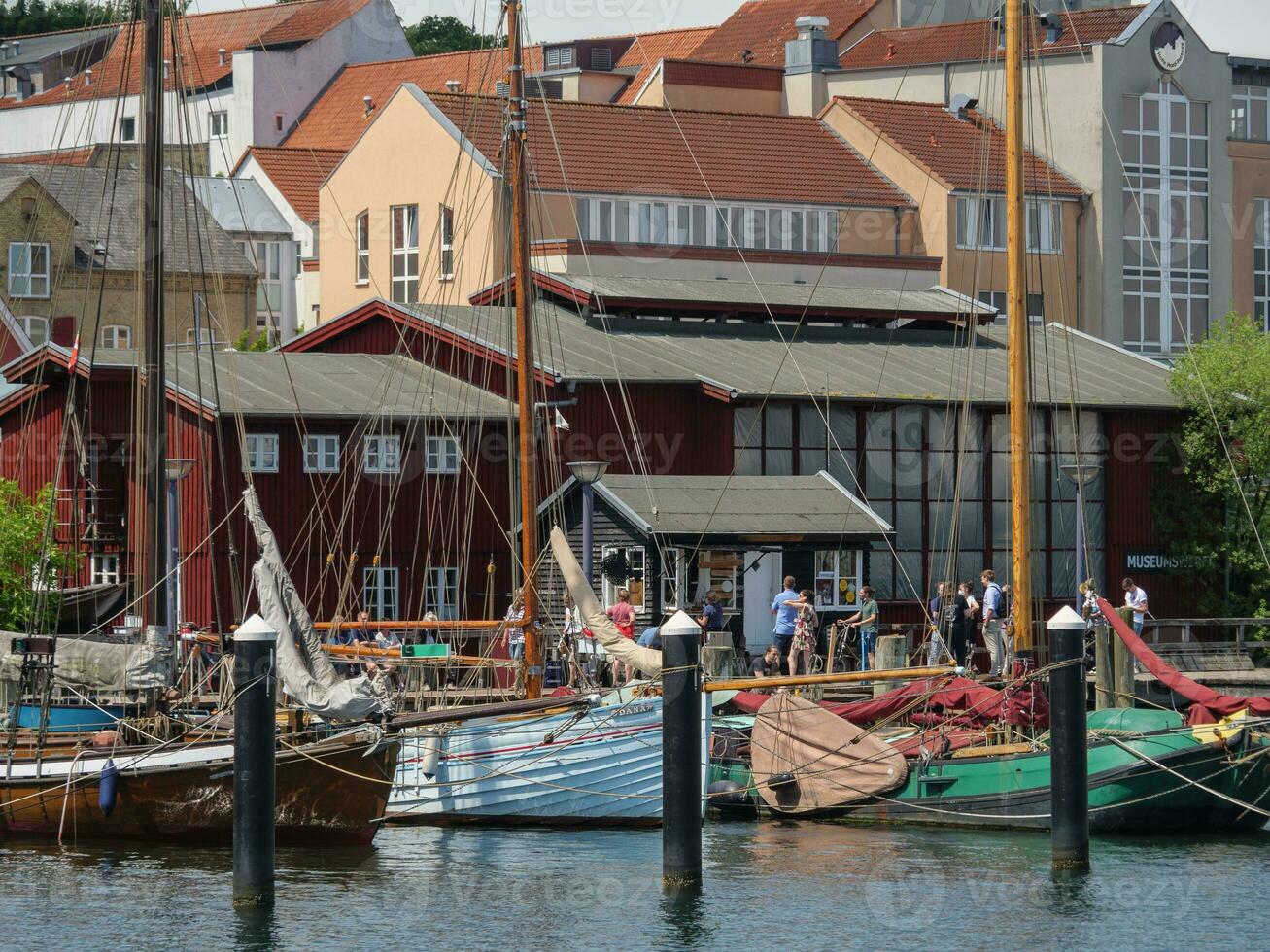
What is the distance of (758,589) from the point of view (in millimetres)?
43750

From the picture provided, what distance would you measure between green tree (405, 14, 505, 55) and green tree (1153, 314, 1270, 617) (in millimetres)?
74996

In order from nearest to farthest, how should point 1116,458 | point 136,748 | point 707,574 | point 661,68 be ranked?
point 136,748 < point 707,574 < point 1116,458 < point 661,68

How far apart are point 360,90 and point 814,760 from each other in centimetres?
7163

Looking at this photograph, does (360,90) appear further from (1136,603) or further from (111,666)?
(111,666)

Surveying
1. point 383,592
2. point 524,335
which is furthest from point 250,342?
point 524,335

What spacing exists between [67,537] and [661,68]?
3743 centimetres

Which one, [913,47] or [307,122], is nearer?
[913,47]

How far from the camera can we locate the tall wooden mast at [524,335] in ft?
101

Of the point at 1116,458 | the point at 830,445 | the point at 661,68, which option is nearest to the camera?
the point at 830,445

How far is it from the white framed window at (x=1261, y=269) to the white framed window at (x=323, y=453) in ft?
141

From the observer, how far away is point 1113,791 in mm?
28344

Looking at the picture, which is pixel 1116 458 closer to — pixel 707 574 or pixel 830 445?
pixel 830 445

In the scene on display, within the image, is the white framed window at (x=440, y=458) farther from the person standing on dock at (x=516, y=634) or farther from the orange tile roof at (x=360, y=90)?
the orange tile roof at (x=360, y=90)

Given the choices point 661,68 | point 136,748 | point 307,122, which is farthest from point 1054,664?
point 307,122
